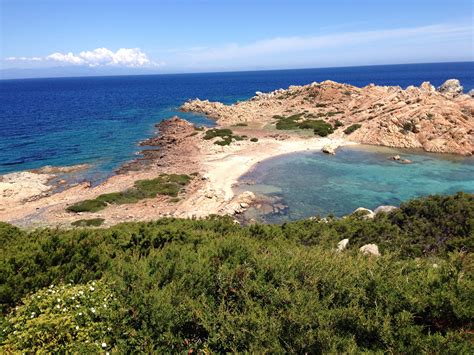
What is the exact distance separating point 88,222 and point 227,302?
1700cm

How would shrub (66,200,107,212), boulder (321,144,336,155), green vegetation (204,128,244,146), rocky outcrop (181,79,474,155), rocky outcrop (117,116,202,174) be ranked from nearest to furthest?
shrub (66,200,107,212)
rocky outcrop (117,116,202,174)
boulder (321,144,336,155)
rocky outcrop (181,79,474,155)
green vegetation (204,128,244,146)

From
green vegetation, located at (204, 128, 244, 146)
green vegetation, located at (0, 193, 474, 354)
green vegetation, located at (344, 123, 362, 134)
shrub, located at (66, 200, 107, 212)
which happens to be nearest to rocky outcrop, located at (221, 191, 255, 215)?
shrub, located at (66, 200, 107, 212)

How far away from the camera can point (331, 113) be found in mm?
58062

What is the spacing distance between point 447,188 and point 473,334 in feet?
84.9

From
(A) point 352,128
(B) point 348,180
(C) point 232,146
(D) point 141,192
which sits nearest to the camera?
(D) point 141,192

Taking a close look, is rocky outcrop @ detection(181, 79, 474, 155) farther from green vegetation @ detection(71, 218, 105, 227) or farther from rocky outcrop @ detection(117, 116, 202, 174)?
green vegetation @ detection(71, 218, 105, 227)

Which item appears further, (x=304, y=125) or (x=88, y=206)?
(x=304, y=125)

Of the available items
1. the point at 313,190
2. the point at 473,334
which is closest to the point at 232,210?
the point at 313,190

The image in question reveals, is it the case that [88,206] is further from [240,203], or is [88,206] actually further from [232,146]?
[232,146]

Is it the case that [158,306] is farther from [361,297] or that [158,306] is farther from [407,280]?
[407,280]

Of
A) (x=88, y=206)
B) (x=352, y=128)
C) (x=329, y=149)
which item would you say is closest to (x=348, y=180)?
(x=329, y=149)

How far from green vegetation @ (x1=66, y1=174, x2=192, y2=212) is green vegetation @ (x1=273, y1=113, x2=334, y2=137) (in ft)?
84.7

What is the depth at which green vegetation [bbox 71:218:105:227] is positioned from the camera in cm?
2112

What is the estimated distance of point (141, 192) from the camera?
27.1 m
